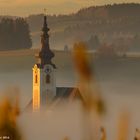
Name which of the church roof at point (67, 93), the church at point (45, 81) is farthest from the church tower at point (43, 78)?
the church roof at point (67, 93)

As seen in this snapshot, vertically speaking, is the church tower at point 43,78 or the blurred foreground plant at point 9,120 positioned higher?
the church tower at point 43,78

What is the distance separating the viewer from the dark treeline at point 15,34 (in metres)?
5.50

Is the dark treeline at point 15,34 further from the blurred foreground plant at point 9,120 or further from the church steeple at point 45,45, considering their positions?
the blurred foreground plant at point 9,120

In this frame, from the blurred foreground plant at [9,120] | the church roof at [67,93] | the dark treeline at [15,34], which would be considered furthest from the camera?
the dark treeline at [15,34]

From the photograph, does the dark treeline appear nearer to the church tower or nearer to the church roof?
the church tower

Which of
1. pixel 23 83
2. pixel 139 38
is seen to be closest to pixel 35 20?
pixel 23 83

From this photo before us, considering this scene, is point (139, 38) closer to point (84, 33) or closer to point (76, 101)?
point (84, 33)

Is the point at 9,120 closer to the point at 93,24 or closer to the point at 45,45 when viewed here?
the point at 45,45

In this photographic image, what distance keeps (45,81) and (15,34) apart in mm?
1042

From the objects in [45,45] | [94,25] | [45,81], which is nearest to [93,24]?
[94,25]

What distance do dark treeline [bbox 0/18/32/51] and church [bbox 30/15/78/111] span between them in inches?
6.4

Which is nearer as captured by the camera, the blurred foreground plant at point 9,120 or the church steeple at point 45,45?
the blurred foreground plant at point 9,120

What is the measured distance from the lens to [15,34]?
553 cm

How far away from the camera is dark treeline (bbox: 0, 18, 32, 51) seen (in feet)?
18.0
